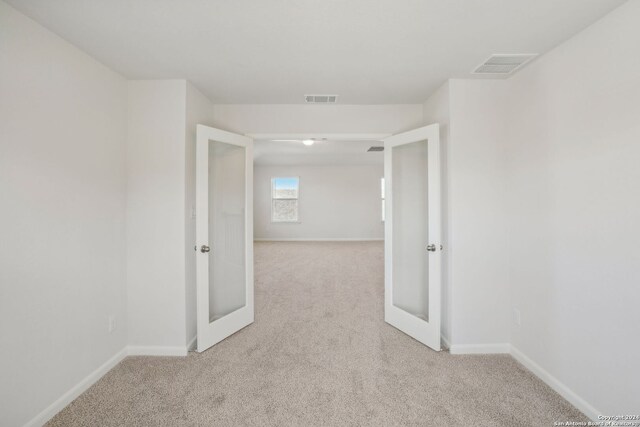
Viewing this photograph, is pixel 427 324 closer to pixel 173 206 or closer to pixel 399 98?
pixel 399 98

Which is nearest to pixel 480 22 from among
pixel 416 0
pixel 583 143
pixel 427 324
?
pixel 416 0

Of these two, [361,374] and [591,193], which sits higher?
[591,193]

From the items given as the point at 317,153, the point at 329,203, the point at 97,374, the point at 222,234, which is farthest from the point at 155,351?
the point at 329,203

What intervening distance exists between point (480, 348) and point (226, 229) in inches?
108

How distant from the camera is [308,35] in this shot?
174cm

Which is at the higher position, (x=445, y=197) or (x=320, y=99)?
(x=320, y=99)

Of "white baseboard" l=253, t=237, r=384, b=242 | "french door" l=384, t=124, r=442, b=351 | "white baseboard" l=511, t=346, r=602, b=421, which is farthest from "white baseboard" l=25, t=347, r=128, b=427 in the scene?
"white baseboard" l=253, t=237, r=384, b=242

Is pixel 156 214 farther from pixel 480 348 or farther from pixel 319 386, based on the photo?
pixel 480 348

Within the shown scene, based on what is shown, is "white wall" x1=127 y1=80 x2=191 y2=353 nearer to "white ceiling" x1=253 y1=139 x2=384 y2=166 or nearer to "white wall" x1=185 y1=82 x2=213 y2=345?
"white wall" x1=185 y1=82 x2=213 y2=345

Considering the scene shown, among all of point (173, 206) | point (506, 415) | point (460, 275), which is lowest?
point (506, 415)

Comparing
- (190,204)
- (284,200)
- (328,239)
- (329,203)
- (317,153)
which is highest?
(317,153)

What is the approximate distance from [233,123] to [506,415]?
11.3ft

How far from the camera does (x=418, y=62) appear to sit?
6.86ft

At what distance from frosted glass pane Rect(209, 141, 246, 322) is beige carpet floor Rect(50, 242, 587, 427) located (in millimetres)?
425
